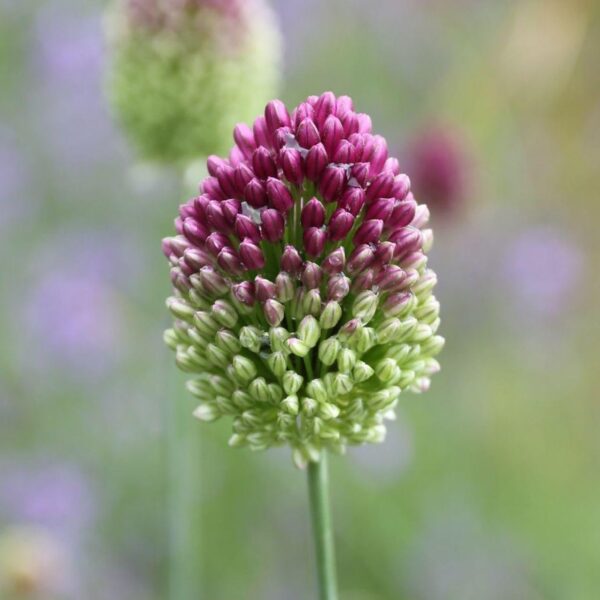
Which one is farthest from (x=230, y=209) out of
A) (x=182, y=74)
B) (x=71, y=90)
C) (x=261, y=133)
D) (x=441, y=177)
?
(x=71, y=90)

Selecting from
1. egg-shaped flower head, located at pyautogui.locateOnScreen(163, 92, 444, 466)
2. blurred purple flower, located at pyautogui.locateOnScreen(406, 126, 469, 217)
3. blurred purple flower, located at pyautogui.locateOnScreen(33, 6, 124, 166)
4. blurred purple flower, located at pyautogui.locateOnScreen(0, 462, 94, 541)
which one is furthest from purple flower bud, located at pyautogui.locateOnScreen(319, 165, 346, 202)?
blurred purple flower, located at pyautogui.locateOnScreen(33, 6, 124, 166)

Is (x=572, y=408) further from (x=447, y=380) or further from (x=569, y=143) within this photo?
(x=569, y=143)

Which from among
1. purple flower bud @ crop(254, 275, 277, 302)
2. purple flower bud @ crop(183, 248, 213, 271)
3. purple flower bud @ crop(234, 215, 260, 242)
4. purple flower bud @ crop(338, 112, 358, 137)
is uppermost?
purple flower bud @ crop(338, 112, 358, 137)

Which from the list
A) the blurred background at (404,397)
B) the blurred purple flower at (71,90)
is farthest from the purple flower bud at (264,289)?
the blurred purple flower at (71,90)

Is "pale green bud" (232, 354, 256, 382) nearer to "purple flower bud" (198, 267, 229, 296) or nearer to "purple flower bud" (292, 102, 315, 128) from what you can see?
"purple flower bud" (198, 267, 229, 296)

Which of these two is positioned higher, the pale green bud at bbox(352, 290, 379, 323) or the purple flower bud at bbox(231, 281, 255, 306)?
the purple flower bud at bbox(231, 281, 255, 306)

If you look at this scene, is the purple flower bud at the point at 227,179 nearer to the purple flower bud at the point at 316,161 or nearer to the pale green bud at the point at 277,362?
the purple flower bud at the point at 316,161

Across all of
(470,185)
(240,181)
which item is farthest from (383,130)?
(240,181)
